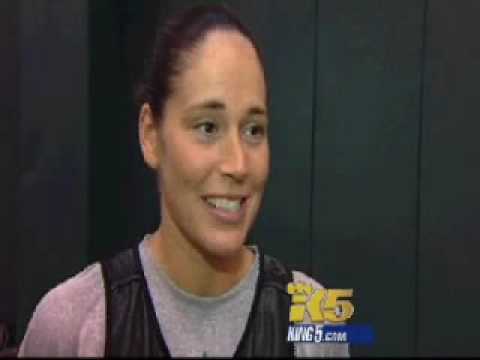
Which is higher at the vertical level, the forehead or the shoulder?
the forehead

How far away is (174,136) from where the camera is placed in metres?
0.79

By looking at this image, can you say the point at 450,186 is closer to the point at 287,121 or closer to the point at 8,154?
the point at 287,121

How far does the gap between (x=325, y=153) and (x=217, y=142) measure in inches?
30.3

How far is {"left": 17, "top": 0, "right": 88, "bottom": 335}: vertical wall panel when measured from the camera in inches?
55.0

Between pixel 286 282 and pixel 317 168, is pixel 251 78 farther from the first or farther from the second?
pixel 317 168

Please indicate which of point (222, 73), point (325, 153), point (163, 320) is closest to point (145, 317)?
point (163, 320)

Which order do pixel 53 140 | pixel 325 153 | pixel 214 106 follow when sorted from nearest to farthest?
pixel 214 106
pixel 53 140
pixel 325 153

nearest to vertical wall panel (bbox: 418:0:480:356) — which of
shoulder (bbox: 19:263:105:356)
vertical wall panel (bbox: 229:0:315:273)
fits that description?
vertical wall panel (bbox: 229:0:315:273)

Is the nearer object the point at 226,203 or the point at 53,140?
the point at 226,203

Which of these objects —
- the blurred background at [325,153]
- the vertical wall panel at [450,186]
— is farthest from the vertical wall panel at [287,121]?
the vertical wall panel at [450,186]

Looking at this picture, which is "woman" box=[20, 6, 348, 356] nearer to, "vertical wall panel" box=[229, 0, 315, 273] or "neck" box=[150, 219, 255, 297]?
"neck" box=[150, 219, 255, 297]

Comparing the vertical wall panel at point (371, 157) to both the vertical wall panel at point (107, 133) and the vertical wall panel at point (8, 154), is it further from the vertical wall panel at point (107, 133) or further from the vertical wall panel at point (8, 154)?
the vertical wall panel at point (8, 154)

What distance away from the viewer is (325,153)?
1520 mm

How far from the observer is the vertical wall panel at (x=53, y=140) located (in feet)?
4.58
